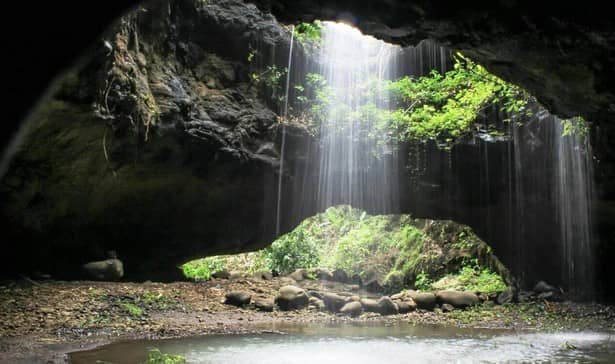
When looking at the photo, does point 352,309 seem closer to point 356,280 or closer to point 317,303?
point 317,303

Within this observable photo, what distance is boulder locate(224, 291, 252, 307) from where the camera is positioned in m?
11.2

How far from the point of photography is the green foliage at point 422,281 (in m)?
16.1

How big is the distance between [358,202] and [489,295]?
14.9 ft

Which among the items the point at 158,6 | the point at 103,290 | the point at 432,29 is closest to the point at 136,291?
the point at 103,290

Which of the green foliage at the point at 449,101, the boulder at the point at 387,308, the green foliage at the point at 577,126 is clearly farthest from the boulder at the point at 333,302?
the green foliage at the point at 577,126

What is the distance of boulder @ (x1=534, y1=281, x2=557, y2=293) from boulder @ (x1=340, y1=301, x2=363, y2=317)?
5.08m

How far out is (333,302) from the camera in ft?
38.4

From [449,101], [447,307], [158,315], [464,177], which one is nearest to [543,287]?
[447,307]

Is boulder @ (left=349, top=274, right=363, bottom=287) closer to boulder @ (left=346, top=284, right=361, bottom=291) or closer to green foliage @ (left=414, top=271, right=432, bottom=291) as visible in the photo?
boulder @ (left=346, top=284, right=361, bottom=291)

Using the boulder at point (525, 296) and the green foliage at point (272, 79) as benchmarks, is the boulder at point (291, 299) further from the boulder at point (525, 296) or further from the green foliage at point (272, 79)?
the boulder at point (525, 296)

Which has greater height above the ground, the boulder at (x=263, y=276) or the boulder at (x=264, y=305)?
the boulder at (x=263, y=276)

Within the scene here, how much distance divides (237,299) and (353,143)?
18.0 ft

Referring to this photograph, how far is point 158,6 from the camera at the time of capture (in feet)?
33.2

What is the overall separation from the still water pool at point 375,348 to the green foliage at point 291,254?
35.0 ft
